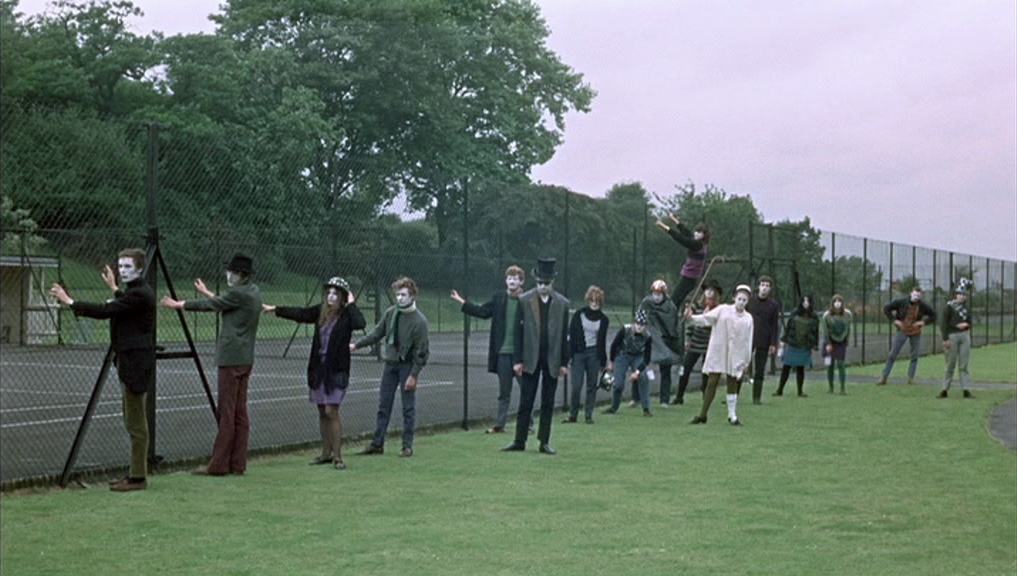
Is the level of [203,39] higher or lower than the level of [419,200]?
higher

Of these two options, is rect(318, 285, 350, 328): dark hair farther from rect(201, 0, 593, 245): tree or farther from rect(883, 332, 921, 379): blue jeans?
rect(201, 0, 593, 245): tree

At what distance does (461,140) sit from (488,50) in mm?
5881

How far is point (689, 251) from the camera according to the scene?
22.8 metres

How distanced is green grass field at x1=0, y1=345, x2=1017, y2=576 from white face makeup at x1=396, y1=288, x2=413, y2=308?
5.13ft

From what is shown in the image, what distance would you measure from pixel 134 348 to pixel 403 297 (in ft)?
12.2

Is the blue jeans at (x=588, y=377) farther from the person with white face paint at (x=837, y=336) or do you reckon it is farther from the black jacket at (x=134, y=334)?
the black jacket at (x=134, y=334)

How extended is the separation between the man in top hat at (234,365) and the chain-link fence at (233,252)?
40 cm

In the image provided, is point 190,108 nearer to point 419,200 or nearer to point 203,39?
point 203,39

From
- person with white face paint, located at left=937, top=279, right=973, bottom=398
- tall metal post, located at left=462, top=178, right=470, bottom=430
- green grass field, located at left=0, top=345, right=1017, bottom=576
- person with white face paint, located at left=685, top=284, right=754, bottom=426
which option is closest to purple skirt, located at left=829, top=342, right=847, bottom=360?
person with white face paint, located at left=937, top=279, right=973, bottom=398

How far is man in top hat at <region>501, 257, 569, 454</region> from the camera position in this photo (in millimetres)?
15383

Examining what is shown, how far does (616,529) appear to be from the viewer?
10.3 meters

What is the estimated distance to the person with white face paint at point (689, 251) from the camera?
70.4 feet

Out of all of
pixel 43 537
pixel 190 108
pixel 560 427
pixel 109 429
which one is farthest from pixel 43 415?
pixel 190 108

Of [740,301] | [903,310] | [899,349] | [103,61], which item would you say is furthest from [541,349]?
[103,61]
